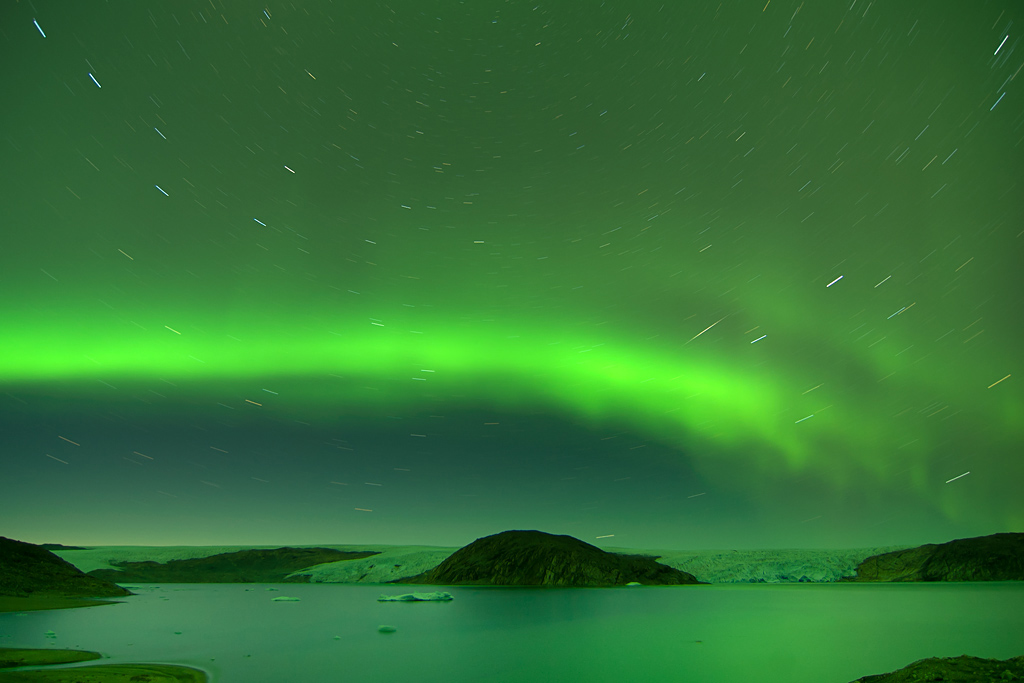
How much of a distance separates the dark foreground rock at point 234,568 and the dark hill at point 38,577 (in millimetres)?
80374

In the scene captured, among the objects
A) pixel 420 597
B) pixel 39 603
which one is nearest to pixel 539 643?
pixel 420 597

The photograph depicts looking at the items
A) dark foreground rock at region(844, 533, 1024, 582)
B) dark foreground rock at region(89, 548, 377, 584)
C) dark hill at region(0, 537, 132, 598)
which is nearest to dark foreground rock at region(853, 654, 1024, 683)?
dark hill at region(0, 537, 132, 598)

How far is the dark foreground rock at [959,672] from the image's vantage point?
11.5 m

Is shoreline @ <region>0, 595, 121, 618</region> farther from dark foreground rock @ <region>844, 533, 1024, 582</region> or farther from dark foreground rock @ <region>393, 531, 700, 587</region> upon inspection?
dark foreground rock @ <region>844, 533, 1024, 582</region>

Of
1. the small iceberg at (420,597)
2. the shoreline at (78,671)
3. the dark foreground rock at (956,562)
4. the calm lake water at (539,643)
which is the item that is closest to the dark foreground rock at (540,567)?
the dark foreground rock at (956,562)

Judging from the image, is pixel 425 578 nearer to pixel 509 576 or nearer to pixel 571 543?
pixel 509 576

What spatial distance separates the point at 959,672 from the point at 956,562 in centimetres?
12644

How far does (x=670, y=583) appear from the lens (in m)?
101

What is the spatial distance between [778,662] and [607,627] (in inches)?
515

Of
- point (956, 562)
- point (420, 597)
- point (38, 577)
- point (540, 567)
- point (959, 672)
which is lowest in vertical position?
point (959, 672)

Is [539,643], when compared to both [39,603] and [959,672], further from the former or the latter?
[39,603]

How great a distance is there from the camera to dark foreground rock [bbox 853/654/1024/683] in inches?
454

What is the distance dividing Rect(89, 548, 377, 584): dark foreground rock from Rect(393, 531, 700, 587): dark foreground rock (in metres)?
39.5

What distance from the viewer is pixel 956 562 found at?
110062mm
